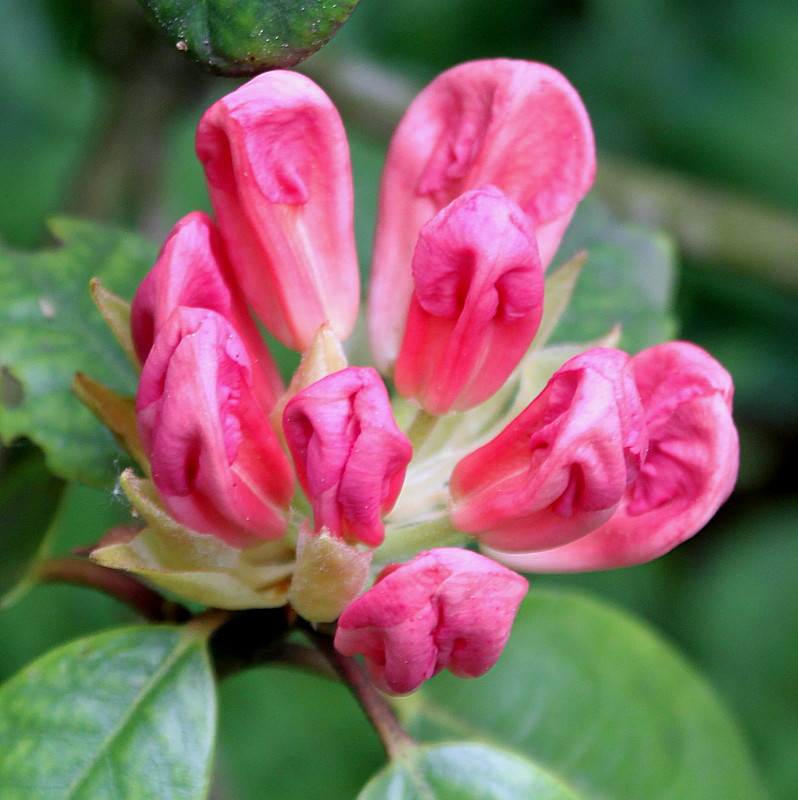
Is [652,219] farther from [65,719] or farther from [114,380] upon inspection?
[65,719]

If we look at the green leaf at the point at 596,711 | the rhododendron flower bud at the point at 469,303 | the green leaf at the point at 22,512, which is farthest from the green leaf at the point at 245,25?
the green leaf at the point at 596,711

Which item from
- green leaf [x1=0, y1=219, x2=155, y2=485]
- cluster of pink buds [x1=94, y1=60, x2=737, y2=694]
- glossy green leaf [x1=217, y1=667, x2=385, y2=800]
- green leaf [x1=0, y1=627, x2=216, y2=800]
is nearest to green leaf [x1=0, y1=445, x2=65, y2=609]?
green leaf [x1=0, y1=219, x2=155, y2=485]

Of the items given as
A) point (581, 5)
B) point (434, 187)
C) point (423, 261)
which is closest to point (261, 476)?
point (423, 261)

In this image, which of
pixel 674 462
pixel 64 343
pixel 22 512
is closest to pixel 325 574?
pixel 674 462

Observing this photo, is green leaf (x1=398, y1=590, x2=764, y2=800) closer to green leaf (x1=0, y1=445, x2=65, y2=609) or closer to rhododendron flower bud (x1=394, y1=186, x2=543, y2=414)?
green leaf (x1=0, y1=445, x2=65, y2=609)

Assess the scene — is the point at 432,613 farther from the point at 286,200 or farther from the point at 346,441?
the point at 286,200

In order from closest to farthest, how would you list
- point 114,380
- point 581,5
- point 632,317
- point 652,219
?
point 114,380 → point 632,317 → point 652,219 → point 581,5
